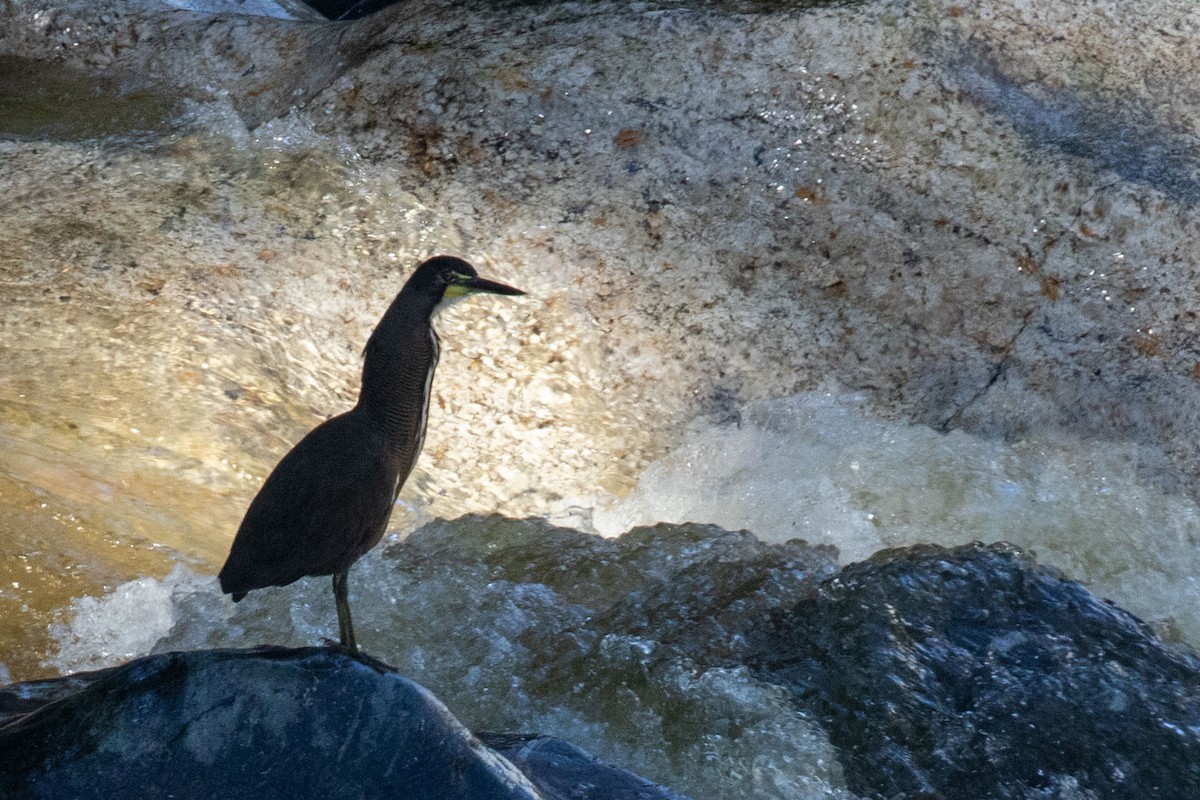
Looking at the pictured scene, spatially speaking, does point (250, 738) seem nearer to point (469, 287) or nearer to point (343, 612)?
point (343, 612)

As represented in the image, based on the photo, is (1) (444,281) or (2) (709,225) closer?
(1) (444,281)

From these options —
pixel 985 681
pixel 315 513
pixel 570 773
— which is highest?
pixel 315 513

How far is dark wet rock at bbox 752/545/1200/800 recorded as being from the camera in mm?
2941

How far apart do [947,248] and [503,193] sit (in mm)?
1531

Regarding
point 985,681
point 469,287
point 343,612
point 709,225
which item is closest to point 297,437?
point 343,612

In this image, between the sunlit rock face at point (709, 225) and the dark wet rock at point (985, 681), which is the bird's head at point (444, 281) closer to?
the sunlit rock face at point (709, 225)

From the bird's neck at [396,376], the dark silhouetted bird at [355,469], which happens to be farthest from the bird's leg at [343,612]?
the bird's neck at [396,376]

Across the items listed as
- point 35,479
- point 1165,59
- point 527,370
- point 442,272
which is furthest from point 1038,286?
point 35,479

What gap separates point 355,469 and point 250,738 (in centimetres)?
86

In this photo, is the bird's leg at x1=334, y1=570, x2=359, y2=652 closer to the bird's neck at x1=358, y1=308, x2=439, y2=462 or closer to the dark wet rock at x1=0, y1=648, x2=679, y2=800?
the bird's neck at x1=358, y1=308, x2=439, y2=462

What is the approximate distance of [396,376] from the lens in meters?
3.01

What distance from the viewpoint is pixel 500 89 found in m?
4.23

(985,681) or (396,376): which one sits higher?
(396,376)

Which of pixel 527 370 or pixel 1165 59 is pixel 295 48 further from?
pixel 1165 59
